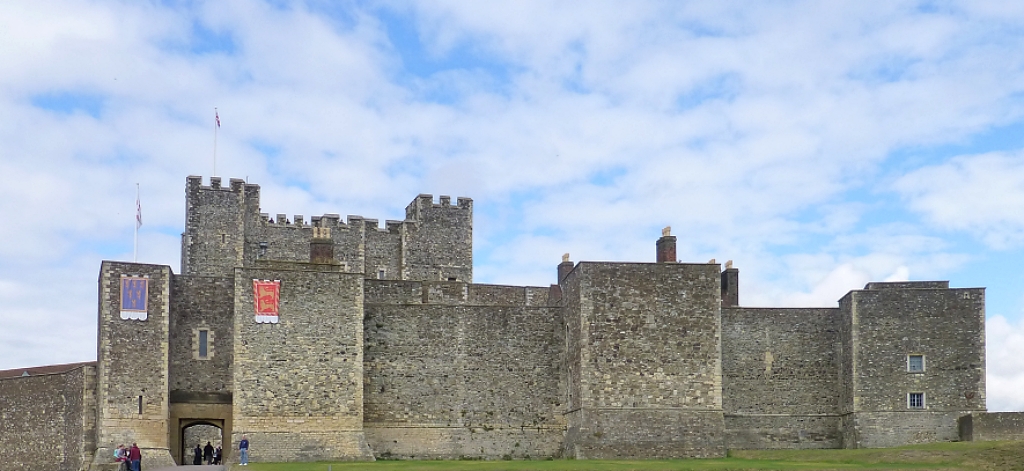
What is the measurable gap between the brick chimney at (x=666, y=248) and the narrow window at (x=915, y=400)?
1081cm

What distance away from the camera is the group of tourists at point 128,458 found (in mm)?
43375

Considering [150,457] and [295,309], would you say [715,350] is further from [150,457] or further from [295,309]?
[150,457]

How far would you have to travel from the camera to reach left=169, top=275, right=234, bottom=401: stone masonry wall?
1922 inches

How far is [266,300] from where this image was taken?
49.0 m

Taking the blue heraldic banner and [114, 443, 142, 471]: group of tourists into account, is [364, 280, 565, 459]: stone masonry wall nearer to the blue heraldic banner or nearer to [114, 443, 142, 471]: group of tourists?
the blue heraldic banner

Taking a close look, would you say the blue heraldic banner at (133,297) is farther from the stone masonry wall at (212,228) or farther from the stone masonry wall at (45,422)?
the stone masonry wall at (212,228)

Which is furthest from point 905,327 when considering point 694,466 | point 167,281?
point 167,281

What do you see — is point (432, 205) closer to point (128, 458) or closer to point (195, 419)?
point (195, 419)

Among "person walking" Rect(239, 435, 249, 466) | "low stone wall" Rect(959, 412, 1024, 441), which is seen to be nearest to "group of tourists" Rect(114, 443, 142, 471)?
"person walking" Rect(239, 435, 249, 466)

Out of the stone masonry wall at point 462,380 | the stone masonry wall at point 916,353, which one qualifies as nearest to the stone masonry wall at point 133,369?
the stone masonry wall at point 462,380

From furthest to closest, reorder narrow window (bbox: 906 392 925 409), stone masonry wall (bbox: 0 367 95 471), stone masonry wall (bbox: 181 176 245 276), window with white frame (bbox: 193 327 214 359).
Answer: stone masonry wall (bbox: 181 176 245 276) < narrow window (bbox: 906 392 925 409) < window with white frame (bbox: 193 327 214 359) < stone masonry wall (bbox: 0 367 95 471)

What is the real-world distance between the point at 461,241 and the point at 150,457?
26554 mm

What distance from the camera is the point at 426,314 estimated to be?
5219 centimetres

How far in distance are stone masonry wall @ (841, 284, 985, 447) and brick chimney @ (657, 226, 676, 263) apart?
293 inches
